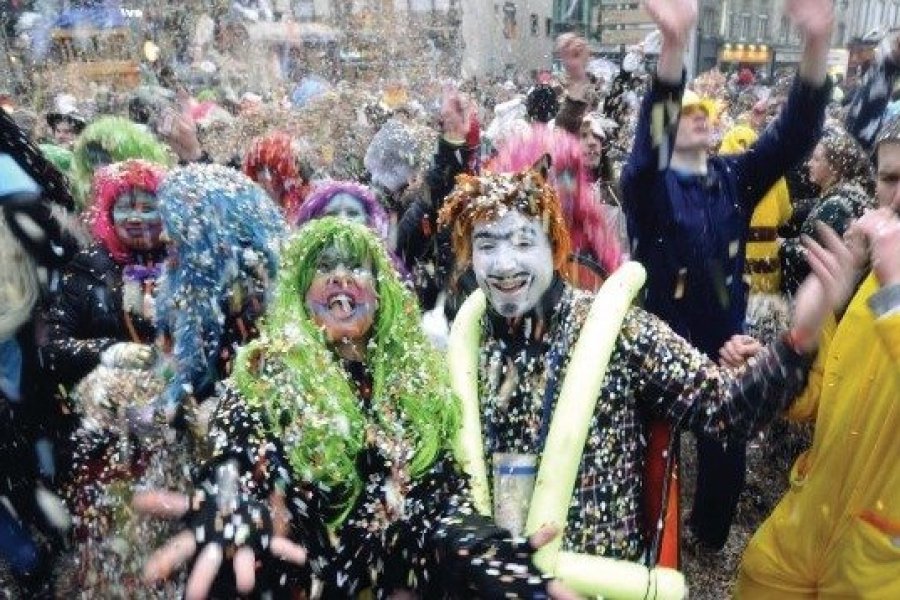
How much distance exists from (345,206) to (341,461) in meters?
1.78

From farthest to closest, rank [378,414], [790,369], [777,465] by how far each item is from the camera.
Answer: [777,465], [378,414], [790,369]

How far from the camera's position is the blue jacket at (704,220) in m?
2.77

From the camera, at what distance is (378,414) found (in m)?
1.81

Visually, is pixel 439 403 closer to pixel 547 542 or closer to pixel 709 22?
pixel 547 542

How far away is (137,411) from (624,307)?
150 centimetres

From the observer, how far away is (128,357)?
8.06 feet

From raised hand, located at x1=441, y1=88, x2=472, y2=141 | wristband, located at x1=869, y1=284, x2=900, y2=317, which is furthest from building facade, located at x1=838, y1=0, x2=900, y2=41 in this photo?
wristband, located at x1=869, y1=284, x2=900, y2=317

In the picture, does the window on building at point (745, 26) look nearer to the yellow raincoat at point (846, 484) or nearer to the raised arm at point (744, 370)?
the yellow raincoat at point (846, 484)

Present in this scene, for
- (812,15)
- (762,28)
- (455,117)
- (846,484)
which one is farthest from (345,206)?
(762,28)

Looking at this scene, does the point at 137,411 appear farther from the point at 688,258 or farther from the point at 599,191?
the point at 599,191

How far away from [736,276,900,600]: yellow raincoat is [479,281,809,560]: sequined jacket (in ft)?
0.75

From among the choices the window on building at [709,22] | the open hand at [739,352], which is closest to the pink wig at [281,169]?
the open hand at [739,352]

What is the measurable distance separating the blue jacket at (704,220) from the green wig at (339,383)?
128cm

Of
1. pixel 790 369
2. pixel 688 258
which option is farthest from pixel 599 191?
pixel 790 369
